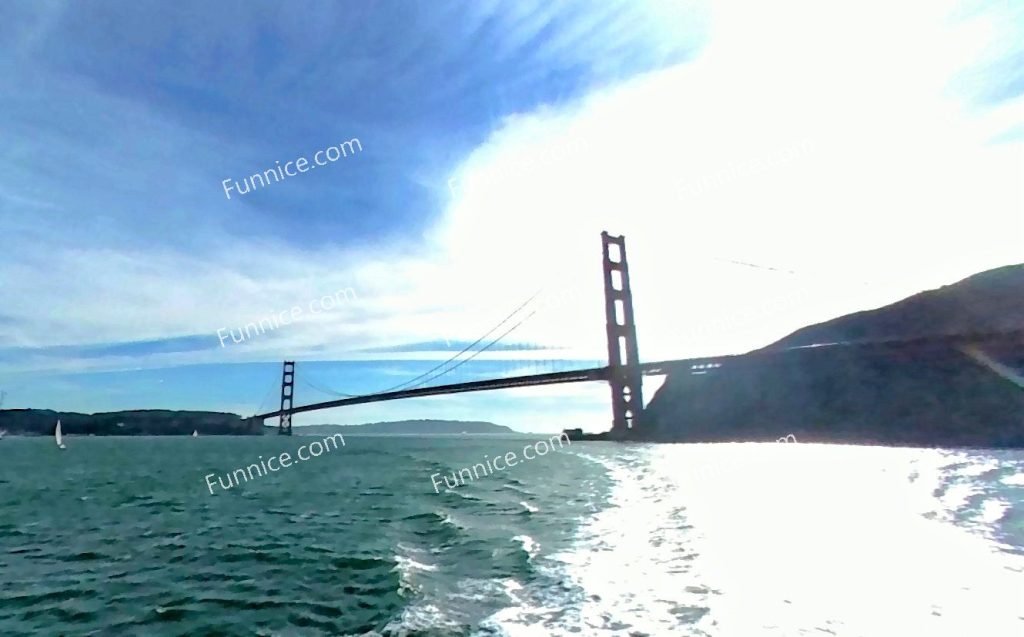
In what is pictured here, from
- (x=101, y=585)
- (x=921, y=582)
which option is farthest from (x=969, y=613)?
(x=101, y=585)

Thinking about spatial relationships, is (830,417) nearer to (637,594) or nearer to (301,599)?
(637,594)

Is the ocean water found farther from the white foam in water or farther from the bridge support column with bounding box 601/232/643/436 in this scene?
the bridge support column with bounding box 601/232/643/436

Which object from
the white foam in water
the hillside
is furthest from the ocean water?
the hillside

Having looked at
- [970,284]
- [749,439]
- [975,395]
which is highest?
[970,284]

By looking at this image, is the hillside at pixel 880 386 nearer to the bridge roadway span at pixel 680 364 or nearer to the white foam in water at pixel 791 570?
the bridge roadway span at pixel 680 364

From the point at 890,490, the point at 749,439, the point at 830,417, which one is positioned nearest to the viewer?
the point at 890,490
